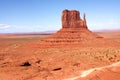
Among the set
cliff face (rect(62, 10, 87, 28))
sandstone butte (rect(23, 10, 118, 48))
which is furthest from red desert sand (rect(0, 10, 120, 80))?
cliff face (rect(62, 10, 87, 28))

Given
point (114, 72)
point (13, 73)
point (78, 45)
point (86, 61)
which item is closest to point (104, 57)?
point (86, 61)

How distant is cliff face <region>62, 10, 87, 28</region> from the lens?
97.6 m

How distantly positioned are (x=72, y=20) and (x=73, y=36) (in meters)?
10.4

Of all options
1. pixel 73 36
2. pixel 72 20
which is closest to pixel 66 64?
pixel 73 36

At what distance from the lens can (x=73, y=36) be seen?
3573 inches

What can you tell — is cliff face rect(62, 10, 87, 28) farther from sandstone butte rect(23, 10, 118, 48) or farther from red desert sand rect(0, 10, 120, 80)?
red desert sand rect(0, 10, 120, 80)

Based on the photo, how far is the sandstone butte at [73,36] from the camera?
86938 millimetres

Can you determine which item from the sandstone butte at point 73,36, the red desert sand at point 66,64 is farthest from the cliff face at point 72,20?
the red desert sand at point 66,64

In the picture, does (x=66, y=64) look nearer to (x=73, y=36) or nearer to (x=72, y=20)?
(x=73, y=36)

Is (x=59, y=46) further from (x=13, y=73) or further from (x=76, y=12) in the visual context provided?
(x=13, y=73)

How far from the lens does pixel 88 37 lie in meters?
88.6

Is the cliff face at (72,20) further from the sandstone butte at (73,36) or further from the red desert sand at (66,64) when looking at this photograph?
the red desert sand at (66,64)

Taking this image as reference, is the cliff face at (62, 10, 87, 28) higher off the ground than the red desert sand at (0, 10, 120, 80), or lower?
higher

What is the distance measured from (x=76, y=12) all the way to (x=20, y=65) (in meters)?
62.7
